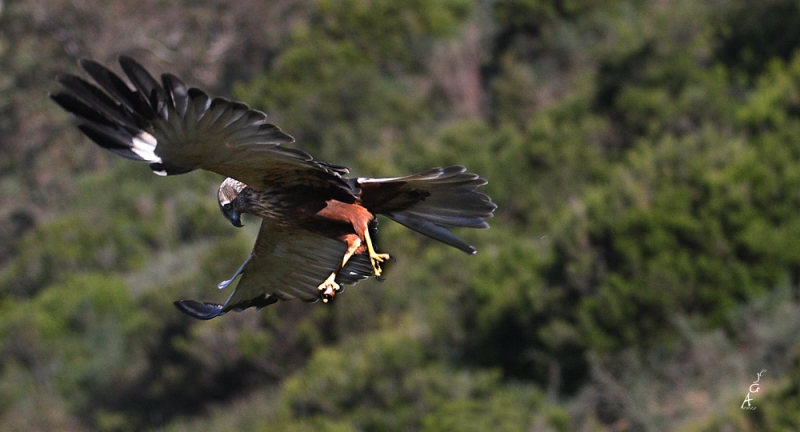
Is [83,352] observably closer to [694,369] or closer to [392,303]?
[392,303]

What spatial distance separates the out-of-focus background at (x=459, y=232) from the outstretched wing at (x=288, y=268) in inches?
239

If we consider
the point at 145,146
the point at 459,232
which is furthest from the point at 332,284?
the point at 459,232

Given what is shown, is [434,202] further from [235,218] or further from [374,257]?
[235,218]

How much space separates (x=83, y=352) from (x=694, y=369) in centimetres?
1635

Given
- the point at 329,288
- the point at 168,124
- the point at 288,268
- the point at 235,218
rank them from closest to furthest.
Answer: the point at 168,124 < the point at 235,218 < the point at 329,288 < the point at 288,268

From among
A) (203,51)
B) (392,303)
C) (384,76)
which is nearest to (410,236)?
(392,303)

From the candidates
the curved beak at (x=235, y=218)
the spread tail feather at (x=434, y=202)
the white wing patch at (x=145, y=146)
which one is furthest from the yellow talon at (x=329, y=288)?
the white wing patch at (x=145, y=146)

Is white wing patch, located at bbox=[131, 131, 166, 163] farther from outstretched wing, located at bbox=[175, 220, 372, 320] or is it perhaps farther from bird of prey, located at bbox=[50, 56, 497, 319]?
outstretched wing, located at bbox=[175, 220, 372, 320]

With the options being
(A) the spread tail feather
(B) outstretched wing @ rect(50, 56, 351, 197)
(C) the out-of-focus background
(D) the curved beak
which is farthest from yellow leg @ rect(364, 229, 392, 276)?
(C) the out-of-focus background

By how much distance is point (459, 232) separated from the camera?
18125mm

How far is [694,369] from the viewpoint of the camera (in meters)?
13.8

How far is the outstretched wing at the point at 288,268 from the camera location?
6.20 metres

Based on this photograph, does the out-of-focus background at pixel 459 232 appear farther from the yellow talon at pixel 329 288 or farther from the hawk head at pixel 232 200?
the hawk head at pixel 232 200

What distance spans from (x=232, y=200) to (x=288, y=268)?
2.44 ft
